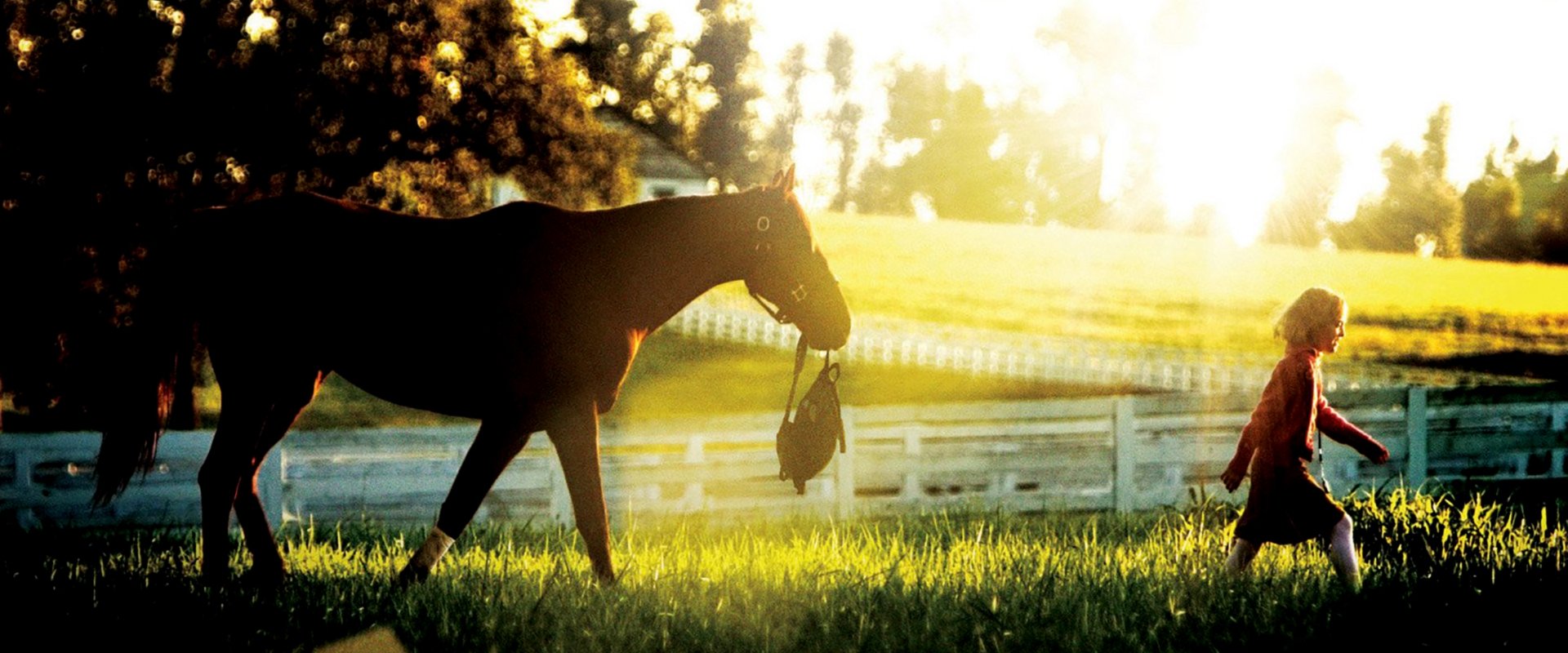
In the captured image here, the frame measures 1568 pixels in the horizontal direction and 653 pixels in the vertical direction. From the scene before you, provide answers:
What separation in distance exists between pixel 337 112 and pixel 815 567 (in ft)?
45.2

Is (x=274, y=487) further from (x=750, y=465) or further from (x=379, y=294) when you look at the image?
(x=379, y=294)

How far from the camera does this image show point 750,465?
42.1ft

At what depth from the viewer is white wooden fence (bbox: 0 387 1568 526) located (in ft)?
39.4

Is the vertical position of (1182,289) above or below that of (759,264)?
above

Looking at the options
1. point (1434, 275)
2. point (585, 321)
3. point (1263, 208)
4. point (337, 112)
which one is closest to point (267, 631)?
point (585, 321)

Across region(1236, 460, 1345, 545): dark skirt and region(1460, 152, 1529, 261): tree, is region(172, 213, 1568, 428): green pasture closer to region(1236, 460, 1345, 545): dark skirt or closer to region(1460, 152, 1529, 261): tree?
region(1460, 152, 1529, 261): tree

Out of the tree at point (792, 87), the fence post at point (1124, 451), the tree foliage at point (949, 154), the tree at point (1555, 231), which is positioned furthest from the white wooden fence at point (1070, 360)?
the tree foliage at point (949, 154)

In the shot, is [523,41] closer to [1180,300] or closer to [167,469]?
[167,469]

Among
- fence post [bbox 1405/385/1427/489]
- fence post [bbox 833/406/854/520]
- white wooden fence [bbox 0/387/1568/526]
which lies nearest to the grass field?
white wooden fence [bbox 0/387/1568/526]

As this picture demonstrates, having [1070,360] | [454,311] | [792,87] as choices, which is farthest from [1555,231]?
[454,311]

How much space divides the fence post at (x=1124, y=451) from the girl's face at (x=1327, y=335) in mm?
6193

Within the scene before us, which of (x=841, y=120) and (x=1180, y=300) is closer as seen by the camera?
(x=1180, y=300)

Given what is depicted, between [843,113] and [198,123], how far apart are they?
5058cm

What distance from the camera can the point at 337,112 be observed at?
730 inches
